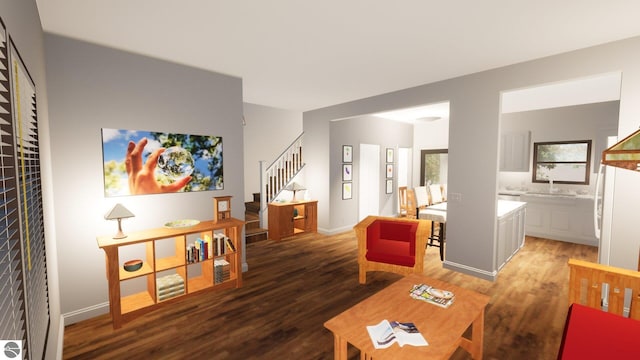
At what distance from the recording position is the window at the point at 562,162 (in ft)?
19.8

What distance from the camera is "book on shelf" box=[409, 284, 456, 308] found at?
92.4 inches

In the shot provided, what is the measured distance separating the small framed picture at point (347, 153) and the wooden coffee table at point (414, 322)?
4.07 meters

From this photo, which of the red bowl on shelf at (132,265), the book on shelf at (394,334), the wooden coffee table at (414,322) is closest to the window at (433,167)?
the wooden coffee table at (414,322)

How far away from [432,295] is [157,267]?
2956mm

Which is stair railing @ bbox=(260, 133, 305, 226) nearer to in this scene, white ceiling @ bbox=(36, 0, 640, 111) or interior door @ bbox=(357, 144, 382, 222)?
interior door @ bbox=(357, 144, 382, 222)

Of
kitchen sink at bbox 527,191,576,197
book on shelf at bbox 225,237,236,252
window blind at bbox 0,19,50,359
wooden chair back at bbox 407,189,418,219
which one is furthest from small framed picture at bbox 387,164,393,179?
window blind at bbox 0,19,50,359

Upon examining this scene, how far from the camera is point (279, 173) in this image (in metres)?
6.51

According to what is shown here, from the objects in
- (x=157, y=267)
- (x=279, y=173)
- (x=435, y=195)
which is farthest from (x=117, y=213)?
(x=435, y=195)

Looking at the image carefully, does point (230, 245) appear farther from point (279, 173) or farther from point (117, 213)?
point (279, 173)

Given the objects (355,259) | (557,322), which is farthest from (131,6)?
(557,322)

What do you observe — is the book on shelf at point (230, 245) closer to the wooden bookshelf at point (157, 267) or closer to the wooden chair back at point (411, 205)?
the wooden bookshelf at point (157, 267)

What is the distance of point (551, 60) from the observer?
3309 mm

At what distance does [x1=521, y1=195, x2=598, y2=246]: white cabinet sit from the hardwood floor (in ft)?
5.01

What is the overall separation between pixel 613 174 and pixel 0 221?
468cm
